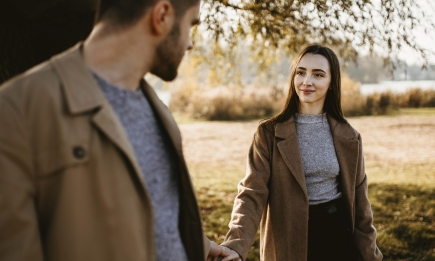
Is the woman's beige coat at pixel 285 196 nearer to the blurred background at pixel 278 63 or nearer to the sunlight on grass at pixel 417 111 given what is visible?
the blurred background at pixel 278 63

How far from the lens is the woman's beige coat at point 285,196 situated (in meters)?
2.75

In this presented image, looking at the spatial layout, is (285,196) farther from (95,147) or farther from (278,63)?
(278,63)

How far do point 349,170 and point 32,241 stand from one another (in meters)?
2.24

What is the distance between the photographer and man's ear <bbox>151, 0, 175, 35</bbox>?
4.91ft

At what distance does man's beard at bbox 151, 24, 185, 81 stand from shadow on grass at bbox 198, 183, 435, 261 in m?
4.06

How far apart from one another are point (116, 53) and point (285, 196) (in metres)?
1.71

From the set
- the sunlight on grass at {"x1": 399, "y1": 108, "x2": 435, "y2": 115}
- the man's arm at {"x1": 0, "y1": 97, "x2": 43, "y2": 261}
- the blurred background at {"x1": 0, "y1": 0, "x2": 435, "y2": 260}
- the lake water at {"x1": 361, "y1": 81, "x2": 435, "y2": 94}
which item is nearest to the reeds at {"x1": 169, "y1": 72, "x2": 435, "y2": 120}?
the lake water at {"x1": 361, "y1": 81, "x2": 435, "y2": 94}

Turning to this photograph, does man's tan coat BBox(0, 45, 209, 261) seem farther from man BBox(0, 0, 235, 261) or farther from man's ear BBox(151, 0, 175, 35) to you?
man's ear BBox(151, 0, 175, 35)

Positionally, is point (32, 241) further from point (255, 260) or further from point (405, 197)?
point (405, 197)

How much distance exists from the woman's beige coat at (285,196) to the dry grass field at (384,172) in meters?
2.49

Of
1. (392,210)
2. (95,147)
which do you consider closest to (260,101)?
(392,210)

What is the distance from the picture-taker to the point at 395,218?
6703 millimetres

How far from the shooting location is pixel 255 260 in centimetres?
515

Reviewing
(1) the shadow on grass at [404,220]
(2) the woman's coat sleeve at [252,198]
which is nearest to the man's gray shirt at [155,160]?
(2) the woman's coat sleeve at [252,198]
